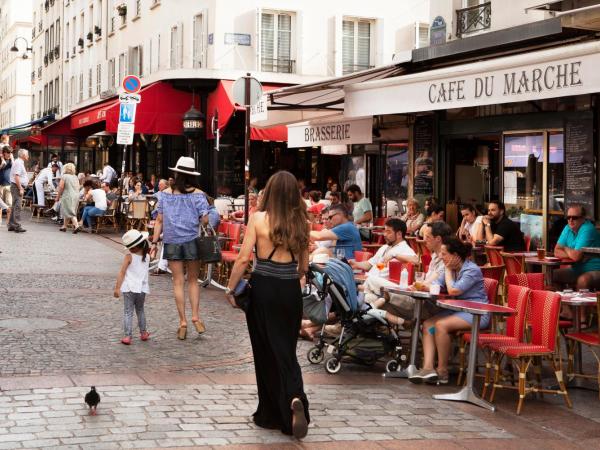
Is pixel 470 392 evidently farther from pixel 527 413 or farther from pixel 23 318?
pixel 23 318

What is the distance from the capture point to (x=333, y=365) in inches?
376

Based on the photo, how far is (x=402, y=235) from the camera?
37.1 feet

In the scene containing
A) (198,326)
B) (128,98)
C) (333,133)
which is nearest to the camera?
(198,326)

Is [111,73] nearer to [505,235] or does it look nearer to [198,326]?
[505,235]

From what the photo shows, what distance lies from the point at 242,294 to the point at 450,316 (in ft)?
9.47

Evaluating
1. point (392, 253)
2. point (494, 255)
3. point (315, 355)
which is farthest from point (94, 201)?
point (315, 355)

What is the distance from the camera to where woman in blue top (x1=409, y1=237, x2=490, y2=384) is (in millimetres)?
9266

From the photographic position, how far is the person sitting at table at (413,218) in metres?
16.9

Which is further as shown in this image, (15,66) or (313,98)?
(15,66)

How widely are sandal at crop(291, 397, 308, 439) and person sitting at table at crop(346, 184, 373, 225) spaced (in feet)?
41.3

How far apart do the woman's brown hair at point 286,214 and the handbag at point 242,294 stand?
372 mm

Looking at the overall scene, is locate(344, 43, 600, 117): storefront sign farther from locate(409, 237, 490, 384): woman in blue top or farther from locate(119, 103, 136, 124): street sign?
locate(119, 103, 136, 124): street sign

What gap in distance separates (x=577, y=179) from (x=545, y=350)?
6340mm

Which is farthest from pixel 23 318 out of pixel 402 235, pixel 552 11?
pixel 552 11
